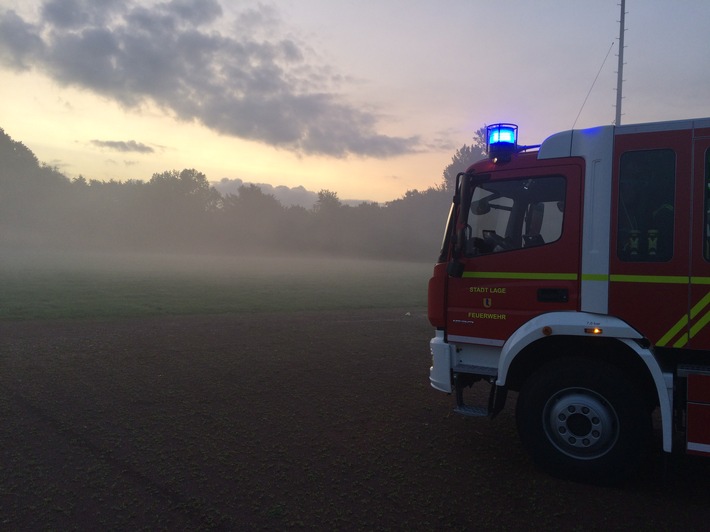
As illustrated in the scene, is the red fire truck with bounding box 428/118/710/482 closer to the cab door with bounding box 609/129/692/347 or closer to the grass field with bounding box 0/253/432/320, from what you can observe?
the cab door with bounding box 609/129/692/347

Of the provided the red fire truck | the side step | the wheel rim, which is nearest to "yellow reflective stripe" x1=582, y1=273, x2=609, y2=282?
the red fire truck

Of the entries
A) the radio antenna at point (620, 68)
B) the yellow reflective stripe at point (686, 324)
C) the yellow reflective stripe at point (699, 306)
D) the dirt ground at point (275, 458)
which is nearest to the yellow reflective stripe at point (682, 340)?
the yellow reflective stripe at point (686, 324)

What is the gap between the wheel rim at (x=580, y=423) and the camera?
4641 millimetres

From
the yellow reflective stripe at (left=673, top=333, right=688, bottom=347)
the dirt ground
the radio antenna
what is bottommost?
the dirt ground

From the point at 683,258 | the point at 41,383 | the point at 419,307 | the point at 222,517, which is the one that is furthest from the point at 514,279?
the point at 419,307

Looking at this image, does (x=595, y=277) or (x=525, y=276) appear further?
(x=525, y=276)

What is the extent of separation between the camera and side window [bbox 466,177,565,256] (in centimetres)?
505

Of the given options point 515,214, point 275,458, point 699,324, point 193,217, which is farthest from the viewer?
point 193,217

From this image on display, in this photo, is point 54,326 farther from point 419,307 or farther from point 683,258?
point 683,258

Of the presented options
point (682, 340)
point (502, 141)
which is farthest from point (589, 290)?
point (502, 141)

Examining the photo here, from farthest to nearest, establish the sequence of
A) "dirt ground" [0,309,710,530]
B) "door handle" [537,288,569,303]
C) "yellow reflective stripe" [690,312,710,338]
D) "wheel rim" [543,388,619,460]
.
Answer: "door handle" [537,288,569,303] → "wheel rim" [543,388,619,460] → "yellow reflective stripe" [690,312,710,338] → "dirt ground" [0,309,710,530]

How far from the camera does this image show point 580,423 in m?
4.75

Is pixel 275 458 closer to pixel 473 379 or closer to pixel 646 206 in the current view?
pixel 473 379

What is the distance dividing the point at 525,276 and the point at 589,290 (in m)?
0.60
